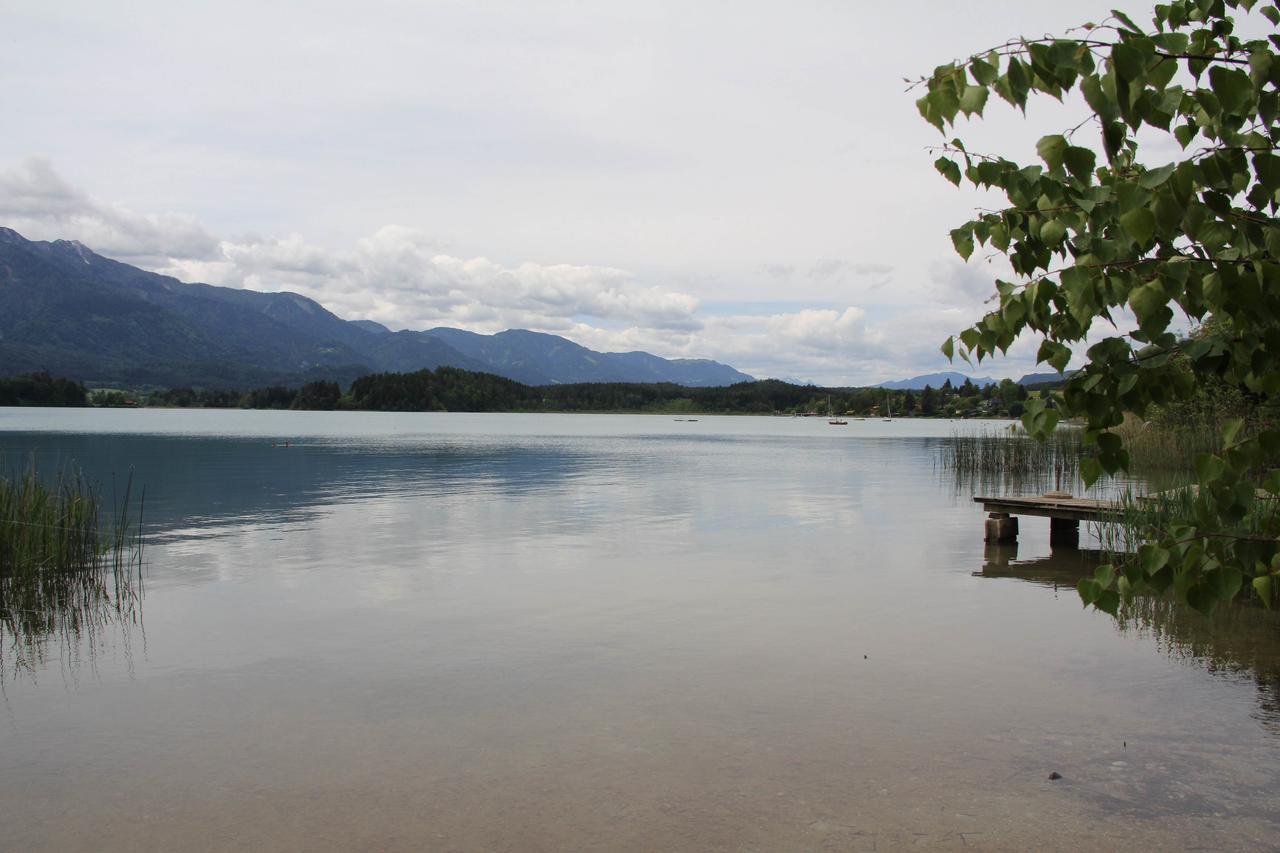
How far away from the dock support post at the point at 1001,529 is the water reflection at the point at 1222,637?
462cm

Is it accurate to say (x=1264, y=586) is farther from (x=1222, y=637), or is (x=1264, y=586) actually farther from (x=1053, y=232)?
(x=1222, y=637)

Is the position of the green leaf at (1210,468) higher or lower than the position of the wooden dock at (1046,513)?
higher

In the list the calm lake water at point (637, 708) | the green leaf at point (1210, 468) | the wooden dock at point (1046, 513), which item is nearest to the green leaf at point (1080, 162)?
the green leaf at point (1210, 468)

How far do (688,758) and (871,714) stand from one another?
253 cm

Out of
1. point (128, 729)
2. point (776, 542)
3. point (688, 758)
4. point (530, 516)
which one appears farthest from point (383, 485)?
point (688, 758)

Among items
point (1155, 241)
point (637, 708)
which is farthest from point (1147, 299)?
point (637, 708)

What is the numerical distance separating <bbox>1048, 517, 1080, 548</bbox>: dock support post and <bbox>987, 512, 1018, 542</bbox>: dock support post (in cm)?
90

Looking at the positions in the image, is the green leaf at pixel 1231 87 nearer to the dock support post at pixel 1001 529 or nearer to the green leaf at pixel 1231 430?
the green leaf at pixel 1231 430

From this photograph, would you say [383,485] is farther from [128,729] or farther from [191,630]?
[128,729]

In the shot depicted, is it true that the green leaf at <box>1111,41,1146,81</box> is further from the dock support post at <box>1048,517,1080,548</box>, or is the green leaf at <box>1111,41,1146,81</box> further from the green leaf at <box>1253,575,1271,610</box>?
the dock support post at <box>1048,517,1080,548</box>

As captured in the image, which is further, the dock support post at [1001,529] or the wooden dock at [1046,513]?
the dock support post at [1001,529]

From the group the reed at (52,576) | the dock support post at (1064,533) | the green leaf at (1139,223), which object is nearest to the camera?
the green leaf at (1139,223)

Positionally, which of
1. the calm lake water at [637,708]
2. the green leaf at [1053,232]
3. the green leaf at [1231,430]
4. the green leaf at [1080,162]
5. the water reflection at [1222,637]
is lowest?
the calm lake water at [637,708]

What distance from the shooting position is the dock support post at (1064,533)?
78.1ft
